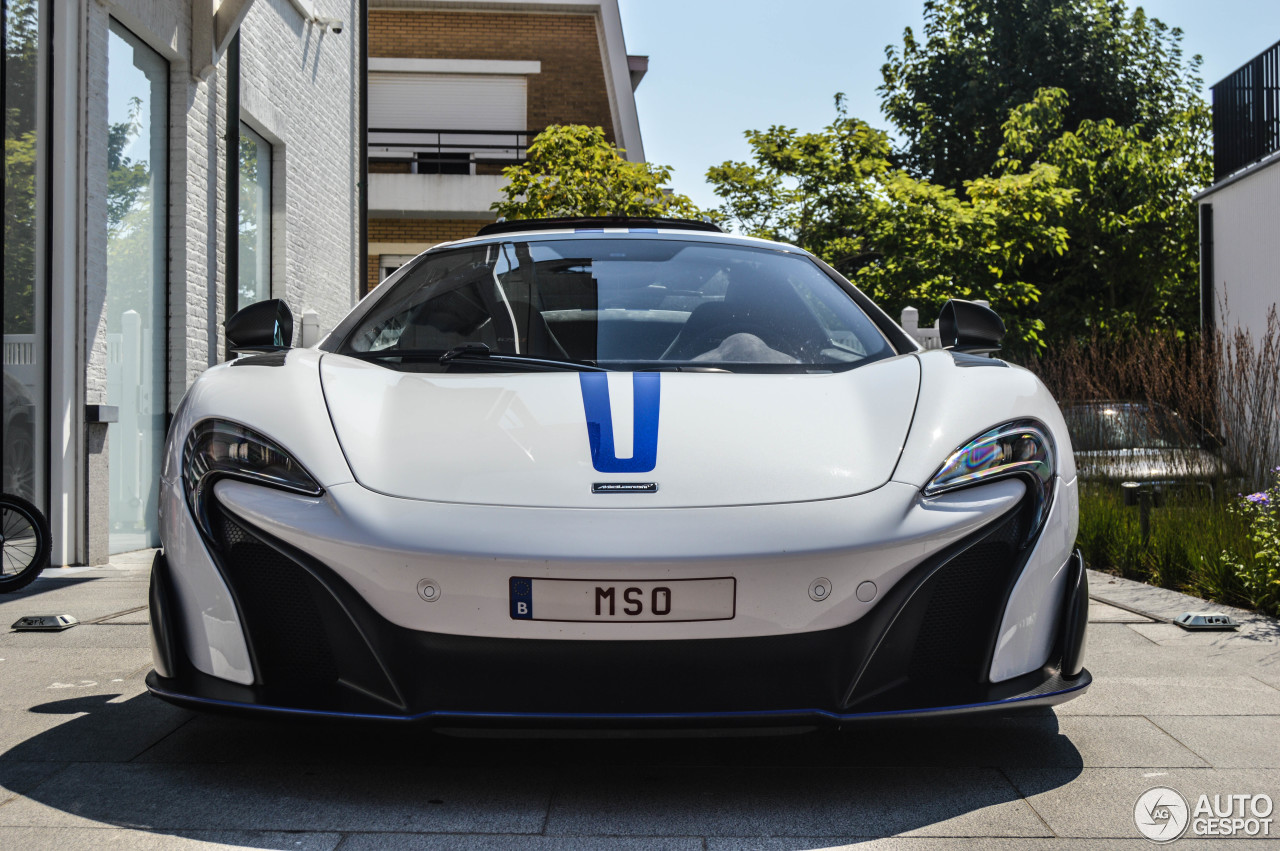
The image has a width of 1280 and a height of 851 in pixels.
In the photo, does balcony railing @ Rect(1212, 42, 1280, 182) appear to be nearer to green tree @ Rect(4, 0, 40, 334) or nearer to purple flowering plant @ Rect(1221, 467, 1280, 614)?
purple flowering plant @ Rect(1221, 467, 1280, 614)

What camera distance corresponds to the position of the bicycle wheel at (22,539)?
238 inches

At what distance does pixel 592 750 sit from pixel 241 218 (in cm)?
923

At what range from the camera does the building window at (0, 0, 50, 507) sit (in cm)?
708

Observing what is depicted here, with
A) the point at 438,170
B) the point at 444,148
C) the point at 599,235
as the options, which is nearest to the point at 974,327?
the point at 599,235

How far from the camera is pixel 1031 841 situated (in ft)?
7.69

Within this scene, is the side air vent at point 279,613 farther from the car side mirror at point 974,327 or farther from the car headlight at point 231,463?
the car side mirror at point 974,327

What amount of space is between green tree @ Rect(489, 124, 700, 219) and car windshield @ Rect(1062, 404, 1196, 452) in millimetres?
9184

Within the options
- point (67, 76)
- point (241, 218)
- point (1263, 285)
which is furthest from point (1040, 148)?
point (67, 76)

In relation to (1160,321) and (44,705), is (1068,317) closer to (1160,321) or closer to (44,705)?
(1160,321)

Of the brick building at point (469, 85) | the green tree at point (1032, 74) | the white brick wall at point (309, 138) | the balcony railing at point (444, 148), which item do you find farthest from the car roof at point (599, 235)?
the green tree at point (1032, 74)

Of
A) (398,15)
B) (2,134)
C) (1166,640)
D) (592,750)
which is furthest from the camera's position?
(398,15)

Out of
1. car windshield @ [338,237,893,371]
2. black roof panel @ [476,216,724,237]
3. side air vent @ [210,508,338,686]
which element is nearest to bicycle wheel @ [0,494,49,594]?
black roof panel @ [476,216,724,237]

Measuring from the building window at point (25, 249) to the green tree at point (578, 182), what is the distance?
976cm

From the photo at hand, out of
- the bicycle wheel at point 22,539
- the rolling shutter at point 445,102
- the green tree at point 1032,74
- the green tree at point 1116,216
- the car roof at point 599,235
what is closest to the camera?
the car roof at point 599,235
